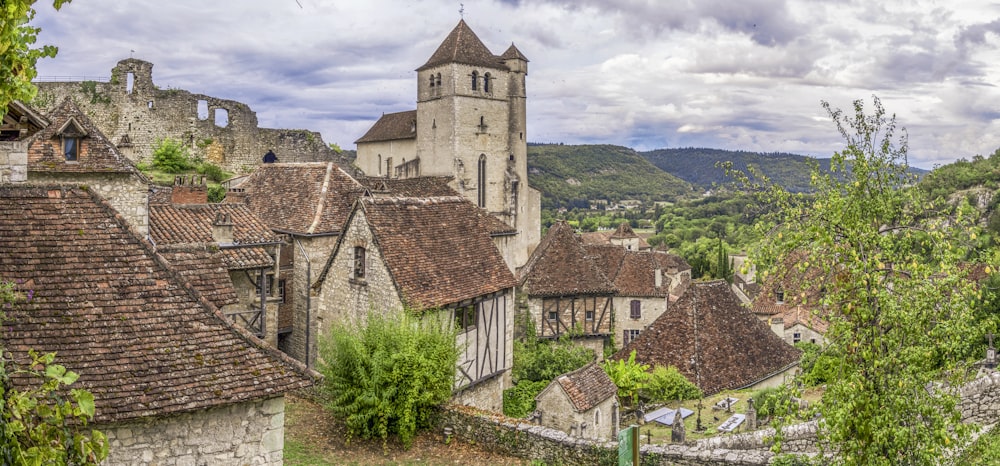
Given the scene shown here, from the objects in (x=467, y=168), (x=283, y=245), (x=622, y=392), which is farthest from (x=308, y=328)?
(x=467, y=168)

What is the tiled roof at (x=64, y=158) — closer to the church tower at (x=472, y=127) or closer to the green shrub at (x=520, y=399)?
the green shrub at (x=520, y=399)

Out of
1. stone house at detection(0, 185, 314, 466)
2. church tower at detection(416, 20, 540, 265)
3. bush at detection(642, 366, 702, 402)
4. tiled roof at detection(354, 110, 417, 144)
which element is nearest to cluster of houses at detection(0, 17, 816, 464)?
stone house at detection(0, 185, 314, 466)

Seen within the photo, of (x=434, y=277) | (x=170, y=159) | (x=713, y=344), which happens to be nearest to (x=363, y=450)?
(x=434, y=277)

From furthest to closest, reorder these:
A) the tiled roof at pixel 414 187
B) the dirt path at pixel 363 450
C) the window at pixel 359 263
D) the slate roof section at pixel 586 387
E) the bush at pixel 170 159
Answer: the bush at pixel 170 159 → the tiled roof at pixel 414 187 → the window at pixel 359 263 → the slate roof section at pixel 586 387 → the dirt path at pixel 363 450

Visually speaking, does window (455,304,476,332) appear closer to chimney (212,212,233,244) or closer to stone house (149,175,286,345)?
stone house (149,175,286,345)

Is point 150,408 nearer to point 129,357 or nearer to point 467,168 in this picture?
point 129,357

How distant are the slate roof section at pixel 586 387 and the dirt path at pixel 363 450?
3954 millimetres

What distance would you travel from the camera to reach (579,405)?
741 inches

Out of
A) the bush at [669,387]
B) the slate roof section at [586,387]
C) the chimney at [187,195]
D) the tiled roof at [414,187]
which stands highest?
the tiled roof at [414,187]

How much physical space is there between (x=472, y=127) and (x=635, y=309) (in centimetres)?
1691

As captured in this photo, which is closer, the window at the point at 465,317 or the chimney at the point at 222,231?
the chimney at the point at 222,231

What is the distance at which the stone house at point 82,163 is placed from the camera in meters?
15.9

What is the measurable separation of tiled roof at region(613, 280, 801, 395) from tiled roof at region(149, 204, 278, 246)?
14.0 meters

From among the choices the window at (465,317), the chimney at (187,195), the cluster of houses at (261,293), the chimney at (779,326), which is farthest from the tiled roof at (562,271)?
the chimney at (187,195)
